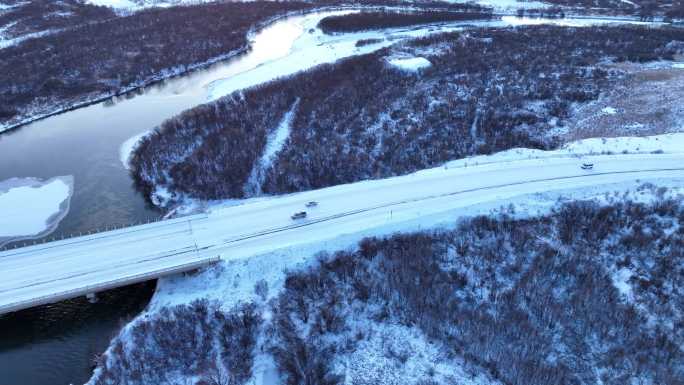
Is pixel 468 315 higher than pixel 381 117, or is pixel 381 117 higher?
pixel 381 117

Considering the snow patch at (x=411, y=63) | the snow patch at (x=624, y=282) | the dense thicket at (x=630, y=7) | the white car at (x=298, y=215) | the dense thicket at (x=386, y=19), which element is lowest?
the snow patch at (x=624, y=282)

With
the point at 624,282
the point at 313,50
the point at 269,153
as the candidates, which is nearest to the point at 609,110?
the point at 624,282

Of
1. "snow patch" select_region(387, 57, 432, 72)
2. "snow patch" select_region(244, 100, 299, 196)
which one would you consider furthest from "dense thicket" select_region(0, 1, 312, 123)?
"snow patch" select_region(387, 57, 432, 72)

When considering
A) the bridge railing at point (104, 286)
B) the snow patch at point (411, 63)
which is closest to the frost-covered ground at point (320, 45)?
the snow patch at point (411, 63)

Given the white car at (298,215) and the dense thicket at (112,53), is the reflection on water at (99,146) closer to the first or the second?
the dense thicket at (112,53)

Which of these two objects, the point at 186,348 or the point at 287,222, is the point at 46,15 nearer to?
the point at 287,222

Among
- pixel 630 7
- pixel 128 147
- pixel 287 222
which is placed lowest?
pixel 287 222
